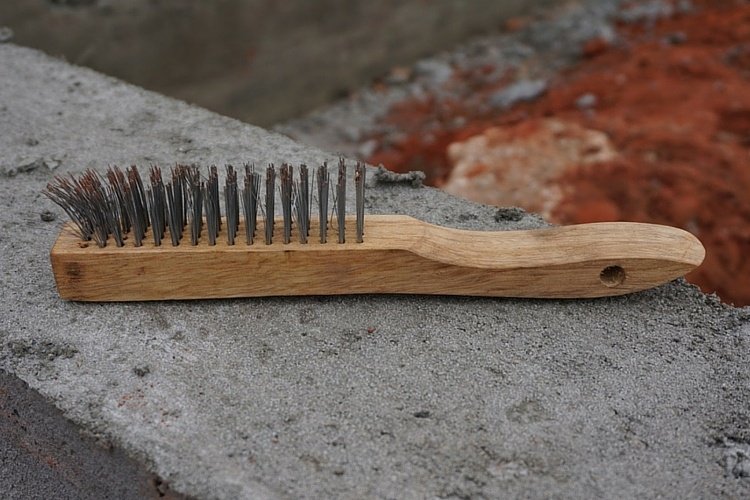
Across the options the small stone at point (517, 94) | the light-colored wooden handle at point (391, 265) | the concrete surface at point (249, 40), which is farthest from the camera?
the small stone at point (517, 94)

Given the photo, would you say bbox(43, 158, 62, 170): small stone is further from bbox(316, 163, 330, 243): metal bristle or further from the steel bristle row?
bbox(316, 163, 330, 243): metal bristle

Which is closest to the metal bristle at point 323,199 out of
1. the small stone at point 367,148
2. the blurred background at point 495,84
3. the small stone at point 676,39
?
the blurred background at point 495,84

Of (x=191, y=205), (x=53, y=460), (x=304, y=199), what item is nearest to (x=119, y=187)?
(x=191, y=205)

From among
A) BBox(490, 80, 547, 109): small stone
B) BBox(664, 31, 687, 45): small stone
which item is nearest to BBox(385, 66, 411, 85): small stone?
BBox(490, 80, 547, 109): small stone

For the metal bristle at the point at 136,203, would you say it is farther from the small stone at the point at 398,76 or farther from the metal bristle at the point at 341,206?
the small stone at the point at 398,76

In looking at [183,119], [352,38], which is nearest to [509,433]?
[183,119]

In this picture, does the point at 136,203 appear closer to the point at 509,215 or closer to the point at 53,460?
the point at 53,460

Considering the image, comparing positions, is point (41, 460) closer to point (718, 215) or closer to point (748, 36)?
point (718, 215)
